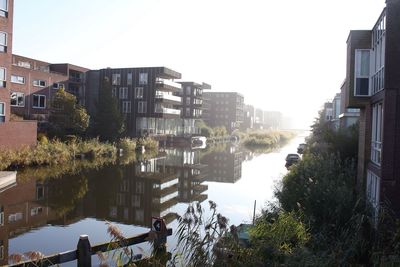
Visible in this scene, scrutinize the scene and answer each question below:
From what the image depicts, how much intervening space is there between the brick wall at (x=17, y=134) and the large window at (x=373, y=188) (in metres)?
26.0

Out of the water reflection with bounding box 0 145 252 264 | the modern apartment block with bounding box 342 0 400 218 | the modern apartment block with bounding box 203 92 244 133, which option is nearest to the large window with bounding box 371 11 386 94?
the modern apartment block with bounding box 342 0 400 218

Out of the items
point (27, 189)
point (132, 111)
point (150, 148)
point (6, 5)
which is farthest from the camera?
point (132, 111)

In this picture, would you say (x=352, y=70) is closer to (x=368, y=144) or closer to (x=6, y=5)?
(x=368, y=144)

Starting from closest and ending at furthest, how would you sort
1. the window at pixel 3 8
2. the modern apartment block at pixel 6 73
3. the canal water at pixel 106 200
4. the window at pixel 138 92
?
1. the canal water at pixel 106 200
2. the window at pixel 3 8
3. the modern apartment block at pixel 6 73
4. the window at pixel 138 92

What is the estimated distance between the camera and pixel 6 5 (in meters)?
32.3

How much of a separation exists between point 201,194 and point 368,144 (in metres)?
10.8

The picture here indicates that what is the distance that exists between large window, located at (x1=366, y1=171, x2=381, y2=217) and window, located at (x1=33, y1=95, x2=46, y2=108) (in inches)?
1725

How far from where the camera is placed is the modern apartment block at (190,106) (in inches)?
3312

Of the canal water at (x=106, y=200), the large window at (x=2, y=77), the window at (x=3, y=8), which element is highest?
the window at (x=3, y=8)

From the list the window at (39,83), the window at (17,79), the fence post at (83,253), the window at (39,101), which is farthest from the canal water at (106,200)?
the window at (39,83)

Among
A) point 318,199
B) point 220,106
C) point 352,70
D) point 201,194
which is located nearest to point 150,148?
point 201,194

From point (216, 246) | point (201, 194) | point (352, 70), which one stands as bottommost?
point (201, 194)

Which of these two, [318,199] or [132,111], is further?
[132,111]

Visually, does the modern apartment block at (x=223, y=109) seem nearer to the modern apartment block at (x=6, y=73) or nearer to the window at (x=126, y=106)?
the window at (x=126, y=106)
